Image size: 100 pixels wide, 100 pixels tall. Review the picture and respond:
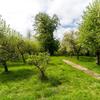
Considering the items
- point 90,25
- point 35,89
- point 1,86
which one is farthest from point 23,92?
point 90,25

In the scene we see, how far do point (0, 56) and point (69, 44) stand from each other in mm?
35017

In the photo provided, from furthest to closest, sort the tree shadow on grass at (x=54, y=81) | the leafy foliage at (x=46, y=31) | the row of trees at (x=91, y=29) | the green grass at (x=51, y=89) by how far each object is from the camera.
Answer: the leafy foliage at (x=46, y=31) → the row of trees at (x=91, y=29) → the tree shadow on grass at (x=54, y=81) → the green grass at (x=51, y=89)

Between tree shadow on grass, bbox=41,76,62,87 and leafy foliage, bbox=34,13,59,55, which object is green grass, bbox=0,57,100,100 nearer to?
tree shadow on grass, bbox=41,76,62,87

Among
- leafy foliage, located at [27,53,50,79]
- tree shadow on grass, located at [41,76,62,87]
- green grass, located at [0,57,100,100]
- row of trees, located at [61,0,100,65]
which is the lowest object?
green grass, located at [0,57,100,100]

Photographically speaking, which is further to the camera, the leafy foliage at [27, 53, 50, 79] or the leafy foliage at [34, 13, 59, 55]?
the leafy foliage at [34, 13, 59, 55]

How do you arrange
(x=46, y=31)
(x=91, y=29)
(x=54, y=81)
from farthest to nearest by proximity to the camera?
(x=46, y=31) → (x=91, y=29) → (x=54, y=81)

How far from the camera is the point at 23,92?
29.6 meters

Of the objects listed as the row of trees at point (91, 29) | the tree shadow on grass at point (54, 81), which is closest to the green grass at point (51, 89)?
the tree shadow on grass at point (54, 81)

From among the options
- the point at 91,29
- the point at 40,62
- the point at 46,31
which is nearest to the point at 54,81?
the point at 40,62

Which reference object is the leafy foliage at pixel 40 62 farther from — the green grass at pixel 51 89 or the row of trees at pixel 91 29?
the row of trees at pixel 91 29

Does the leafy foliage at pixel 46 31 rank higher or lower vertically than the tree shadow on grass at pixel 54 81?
higher

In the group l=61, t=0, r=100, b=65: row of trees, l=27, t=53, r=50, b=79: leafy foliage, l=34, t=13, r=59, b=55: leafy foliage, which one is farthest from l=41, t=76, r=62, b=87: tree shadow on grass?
l=34, t=13, r=59, b=55: leafy foliage

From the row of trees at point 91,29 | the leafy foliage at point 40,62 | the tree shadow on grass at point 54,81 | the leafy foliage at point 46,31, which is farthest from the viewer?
the leafy foliage at point 46,31

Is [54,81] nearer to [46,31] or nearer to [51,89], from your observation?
[51,89]
